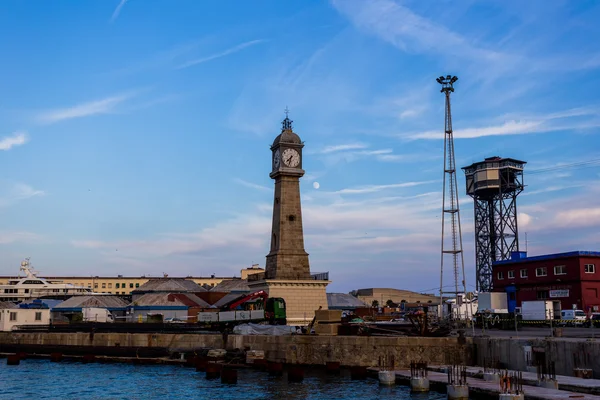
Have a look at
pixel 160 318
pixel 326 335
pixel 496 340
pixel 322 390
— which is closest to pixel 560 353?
pixel 496 340

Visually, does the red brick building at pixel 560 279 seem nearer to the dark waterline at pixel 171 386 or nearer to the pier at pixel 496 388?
the pier at pixel 496 388

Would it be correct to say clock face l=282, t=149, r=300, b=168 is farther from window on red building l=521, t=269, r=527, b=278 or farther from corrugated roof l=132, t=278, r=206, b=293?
corrugated roof l=132, t=278, r=206, b=293

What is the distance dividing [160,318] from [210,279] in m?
108

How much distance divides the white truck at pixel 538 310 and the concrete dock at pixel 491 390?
25.2m

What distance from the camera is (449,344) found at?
4381cm

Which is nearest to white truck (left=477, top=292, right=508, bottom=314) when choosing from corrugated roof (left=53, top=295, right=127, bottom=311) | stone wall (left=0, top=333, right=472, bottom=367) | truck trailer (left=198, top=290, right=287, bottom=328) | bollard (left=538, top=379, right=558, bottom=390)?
truck trailer (left=198, top=290, right=287, bottom=328)

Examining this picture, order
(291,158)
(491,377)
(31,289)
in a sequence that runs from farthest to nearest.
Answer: (31,289)
(291,158)
(491,377)

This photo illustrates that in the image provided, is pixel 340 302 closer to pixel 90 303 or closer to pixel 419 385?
pixel 90 303

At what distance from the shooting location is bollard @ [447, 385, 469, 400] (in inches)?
1197

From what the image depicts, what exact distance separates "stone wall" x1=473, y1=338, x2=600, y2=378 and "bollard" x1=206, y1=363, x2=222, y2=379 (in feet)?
59.9

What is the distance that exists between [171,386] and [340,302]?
264 ft

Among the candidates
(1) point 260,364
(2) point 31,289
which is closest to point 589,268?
(1) point 260,364

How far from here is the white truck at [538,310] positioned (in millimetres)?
59250

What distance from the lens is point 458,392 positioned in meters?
30.5
